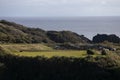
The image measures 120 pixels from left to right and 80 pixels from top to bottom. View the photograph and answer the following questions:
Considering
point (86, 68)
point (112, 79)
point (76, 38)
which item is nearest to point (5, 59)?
point (86, 68)

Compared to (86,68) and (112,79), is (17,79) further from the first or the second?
(112,79)

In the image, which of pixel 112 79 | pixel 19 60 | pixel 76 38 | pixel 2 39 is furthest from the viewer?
pixel 76 38

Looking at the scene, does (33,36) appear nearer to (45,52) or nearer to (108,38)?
(108,38)

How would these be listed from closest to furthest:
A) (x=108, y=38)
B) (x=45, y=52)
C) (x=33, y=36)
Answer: (x=45, y=52)
(x=108, y=38)
(x=33, y=36)

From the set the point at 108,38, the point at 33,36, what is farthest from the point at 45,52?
the point at 33,36

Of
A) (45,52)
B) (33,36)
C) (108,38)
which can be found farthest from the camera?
(33,36)

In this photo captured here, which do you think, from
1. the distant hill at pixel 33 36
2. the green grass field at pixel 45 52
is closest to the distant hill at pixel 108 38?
the distant hill at pixel 33 36

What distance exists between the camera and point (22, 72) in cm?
2620

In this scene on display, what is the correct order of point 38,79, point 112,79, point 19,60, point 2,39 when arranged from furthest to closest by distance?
point 2,39 < point 19,60 < point 38,79 < point 112,79

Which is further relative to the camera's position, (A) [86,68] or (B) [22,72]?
(B) [22,72]

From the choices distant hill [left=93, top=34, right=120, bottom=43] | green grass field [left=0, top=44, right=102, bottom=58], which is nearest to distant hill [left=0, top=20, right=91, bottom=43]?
distant hill [left=93, top=34, right=120, bottom=43]

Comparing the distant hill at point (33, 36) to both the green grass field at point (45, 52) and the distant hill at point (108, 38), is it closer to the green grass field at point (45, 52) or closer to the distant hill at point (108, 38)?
the distant hill at point (108, 38)

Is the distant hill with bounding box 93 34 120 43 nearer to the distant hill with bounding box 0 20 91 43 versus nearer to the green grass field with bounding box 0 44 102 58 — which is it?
the distant hill with bounding box 0 20 91 43

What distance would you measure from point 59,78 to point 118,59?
14.9ft
